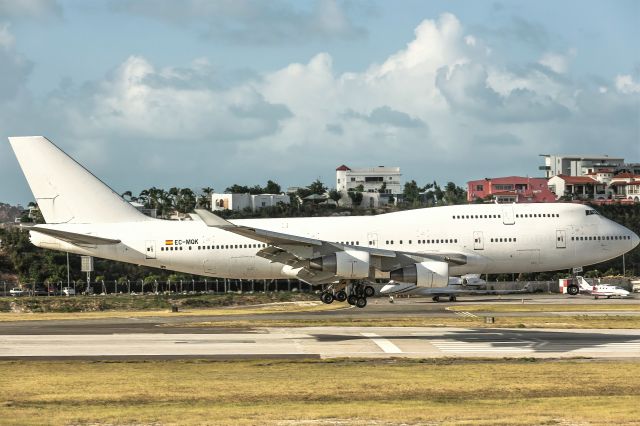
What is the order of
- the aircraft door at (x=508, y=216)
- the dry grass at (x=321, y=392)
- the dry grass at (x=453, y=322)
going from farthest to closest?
the aircraft door at (x=508, y=216)
the dry grass at (x=453, y=322)
the dry grass at (x=321, y=392)

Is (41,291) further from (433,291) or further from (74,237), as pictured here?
(74,237)

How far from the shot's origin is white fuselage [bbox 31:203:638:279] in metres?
52.6

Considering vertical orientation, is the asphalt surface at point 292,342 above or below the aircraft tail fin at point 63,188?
below

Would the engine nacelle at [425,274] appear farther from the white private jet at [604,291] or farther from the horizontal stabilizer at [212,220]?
the white private jet at [604,291]

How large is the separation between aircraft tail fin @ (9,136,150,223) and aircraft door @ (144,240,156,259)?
2170 mm

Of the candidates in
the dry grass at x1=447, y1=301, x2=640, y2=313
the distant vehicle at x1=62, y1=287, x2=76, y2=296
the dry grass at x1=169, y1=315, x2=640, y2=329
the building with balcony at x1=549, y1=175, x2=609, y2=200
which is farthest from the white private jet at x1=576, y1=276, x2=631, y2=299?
the building with balcony at x1=549, y1=175, x2=609, y2=200

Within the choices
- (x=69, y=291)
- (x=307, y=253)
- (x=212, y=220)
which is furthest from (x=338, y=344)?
(x=69, y=291)

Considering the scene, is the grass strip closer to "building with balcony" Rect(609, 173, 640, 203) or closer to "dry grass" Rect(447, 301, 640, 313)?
"dry grass" Rect(447, 301, 640, 313)

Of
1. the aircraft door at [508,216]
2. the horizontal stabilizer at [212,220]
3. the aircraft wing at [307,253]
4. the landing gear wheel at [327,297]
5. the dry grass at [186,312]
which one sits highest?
the aircraft door at [508,216]

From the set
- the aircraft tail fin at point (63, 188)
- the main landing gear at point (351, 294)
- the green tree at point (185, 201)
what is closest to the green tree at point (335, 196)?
the green tree at point (185, 201)

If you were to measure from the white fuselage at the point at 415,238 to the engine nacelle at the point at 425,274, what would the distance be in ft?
26.0

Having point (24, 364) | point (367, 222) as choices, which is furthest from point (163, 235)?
point (24, 364)

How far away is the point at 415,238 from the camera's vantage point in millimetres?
55250

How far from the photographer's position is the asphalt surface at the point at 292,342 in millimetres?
39219
